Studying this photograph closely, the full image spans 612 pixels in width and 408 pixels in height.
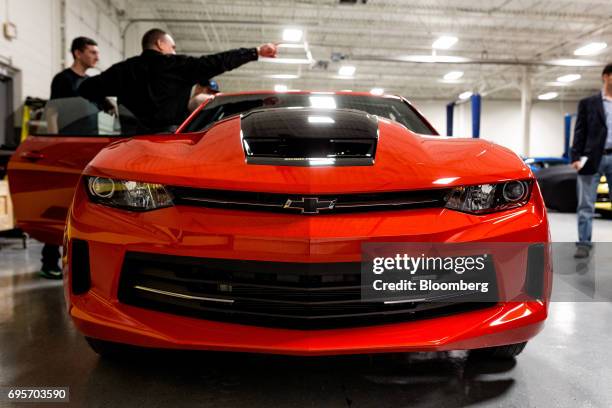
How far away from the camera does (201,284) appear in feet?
4.16

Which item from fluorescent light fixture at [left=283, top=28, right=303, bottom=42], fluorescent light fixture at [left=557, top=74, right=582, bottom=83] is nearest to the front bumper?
fluorescent light fixture at [left=283, top=28, right=303, bottom=42]

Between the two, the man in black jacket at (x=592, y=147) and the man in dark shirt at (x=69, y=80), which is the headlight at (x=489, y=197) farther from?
the man in black jacket at (x=592, y=147)

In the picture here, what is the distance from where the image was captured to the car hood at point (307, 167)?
126 cm

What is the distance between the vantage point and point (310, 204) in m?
1.23

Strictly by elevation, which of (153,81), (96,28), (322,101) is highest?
(96,28)

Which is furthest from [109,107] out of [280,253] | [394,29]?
[394,29]

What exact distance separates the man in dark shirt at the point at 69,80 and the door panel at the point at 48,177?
0.93 meters

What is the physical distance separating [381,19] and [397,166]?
11942 millimetres

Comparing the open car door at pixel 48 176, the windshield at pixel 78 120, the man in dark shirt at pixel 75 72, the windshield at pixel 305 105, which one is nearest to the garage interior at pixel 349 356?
the open car door at pixel 48 176

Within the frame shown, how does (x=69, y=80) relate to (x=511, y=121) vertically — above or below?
below

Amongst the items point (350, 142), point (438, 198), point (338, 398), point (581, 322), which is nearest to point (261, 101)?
point (350, 142)

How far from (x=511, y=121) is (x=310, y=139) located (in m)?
24.7

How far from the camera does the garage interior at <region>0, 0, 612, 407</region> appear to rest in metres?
1.42

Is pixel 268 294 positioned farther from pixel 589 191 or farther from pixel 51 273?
pixel 589 191
